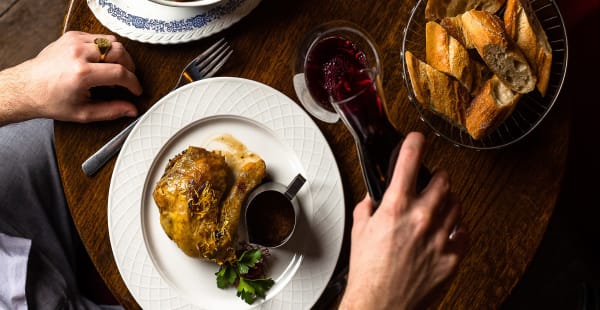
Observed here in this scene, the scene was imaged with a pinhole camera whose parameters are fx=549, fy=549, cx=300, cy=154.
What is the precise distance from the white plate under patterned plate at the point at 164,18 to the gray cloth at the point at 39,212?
42cm

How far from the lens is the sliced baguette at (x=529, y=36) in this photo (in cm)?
112

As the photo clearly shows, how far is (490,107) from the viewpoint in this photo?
1136mm

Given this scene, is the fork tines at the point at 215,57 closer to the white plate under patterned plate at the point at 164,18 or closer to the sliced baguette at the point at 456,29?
the white plate under patterned plate at the point at 164,18

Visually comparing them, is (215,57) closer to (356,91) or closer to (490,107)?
(356,91)

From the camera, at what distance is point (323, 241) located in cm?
124

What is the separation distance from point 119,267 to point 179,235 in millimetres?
175

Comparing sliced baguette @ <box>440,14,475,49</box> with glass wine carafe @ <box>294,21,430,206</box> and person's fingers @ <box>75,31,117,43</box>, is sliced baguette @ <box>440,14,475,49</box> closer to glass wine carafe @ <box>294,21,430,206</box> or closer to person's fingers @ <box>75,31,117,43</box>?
glass wine carafe @ <box>294,21,430,206</box>

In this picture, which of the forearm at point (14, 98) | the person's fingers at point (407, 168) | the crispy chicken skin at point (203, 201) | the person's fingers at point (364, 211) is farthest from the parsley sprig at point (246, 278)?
the forearm at point (14, 98)

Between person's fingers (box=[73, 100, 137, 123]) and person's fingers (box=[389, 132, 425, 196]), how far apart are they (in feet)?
2.18

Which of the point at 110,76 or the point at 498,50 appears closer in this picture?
the point at 498,50

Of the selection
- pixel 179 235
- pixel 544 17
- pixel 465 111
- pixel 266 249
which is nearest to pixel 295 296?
pixel 266 249

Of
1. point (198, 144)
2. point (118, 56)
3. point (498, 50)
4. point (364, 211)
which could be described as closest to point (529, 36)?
point (498, 50)

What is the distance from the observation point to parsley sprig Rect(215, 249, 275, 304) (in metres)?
1.23

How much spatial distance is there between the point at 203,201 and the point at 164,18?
44 centimetres
